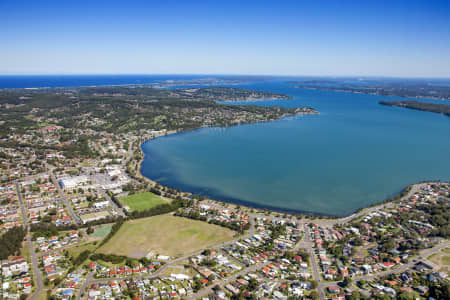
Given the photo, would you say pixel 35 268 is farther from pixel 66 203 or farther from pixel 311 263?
pixel 311 263

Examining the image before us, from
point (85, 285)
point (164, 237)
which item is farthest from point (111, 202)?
point (85, 285)

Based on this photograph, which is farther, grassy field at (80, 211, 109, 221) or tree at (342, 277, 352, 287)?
grassy field at (80, 211, 109, 221)

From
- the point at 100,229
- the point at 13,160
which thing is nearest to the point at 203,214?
the point at 100,229

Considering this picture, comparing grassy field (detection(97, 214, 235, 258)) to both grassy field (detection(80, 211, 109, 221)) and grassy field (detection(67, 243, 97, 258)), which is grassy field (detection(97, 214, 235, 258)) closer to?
grassy field (detection(67, 243, 97, 258))

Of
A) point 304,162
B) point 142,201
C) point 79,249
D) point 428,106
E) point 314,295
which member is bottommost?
point 79,249

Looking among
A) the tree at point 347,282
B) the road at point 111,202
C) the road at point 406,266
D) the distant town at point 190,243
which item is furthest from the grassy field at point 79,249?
the tree at point 347,282

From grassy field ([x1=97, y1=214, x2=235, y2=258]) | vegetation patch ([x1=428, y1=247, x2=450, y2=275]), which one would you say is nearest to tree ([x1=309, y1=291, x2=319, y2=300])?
grassy field ([x1=97, y1=214, x2=235, y2=258])

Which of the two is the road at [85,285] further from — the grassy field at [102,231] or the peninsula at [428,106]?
the peninsula at [428,106]
